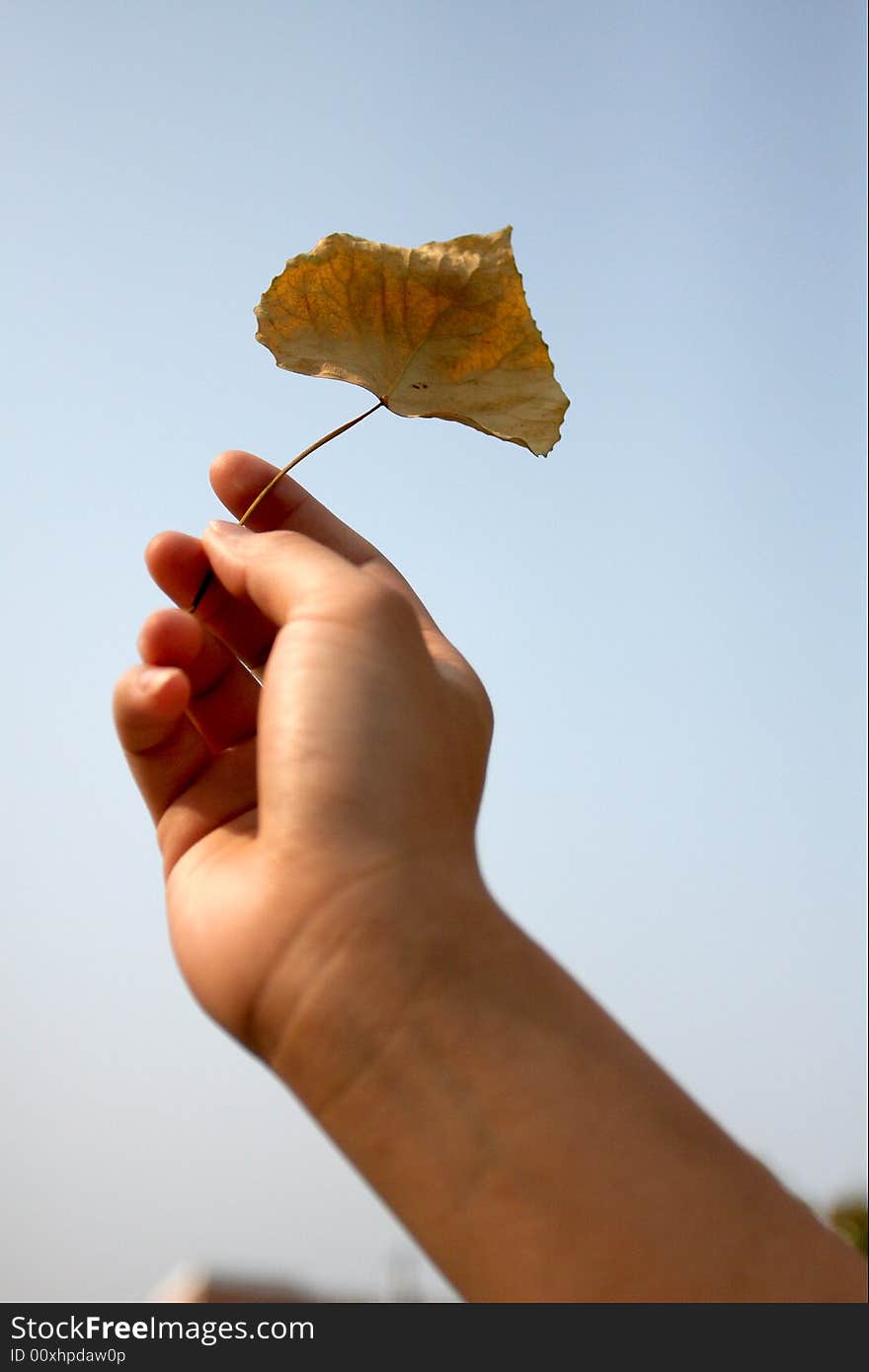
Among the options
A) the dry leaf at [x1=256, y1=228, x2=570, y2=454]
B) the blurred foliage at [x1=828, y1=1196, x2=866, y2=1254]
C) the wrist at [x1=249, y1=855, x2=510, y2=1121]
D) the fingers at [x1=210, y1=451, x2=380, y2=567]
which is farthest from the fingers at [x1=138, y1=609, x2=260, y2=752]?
the blurred foliage at [x1=828, y1=1196, x2=866, y2=1254]

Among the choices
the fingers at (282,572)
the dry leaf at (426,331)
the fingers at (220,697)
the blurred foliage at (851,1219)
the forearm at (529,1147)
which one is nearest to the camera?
the forearm at (529,1147)

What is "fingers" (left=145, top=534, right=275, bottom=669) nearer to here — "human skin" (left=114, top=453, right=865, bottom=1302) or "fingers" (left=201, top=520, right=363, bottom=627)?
"fingers" (left=201, top=520, right=363, bottom=627)

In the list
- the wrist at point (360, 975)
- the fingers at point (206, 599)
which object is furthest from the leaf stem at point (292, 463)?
the wrist at point (360, 975)

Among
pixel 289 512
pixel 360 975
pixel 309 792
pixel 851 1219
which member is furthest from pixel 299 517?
pixel 851 1219

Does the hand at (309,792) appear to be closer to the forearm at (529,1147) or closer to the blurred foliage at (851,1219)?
the forearm at (529,1147)

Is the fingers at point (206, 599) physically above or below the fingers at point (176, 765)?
above
